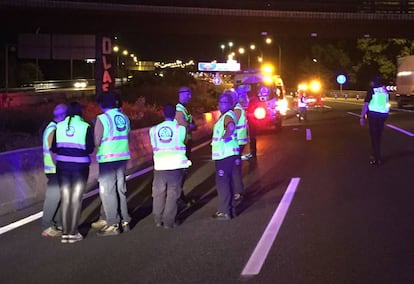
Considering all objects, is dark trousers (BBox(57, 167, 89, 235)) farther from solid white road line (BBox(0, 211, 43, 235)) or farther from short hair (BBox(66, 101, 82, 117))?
solid white road line (BBox(0, 211, 43, 235))

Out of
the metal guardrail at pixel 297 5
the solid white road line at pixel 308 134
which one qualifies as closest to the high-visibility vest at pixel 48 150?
the solid white road line at pixel 308 134

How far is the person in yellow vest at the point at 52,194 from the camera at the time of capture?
7.71m

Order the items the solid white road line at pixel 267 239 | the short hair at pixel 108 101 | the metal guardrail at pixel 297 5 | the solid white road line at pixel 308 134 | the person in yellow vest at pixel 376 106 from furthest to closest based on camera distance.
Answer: the metal guardrail at pixel 297 5 < the solid white road line at pixel 308 134 < the person in yellow vest at pixel 376 106 < the short hair at pixel 108 101 < the solid white road line at pixel 267 239

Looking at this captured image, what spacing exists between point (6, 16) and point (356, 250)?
40183 millimetres

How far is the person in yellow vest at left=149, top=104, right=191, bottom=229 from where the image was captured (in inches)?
317

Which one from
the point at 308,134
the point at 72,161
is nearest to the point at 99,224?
the point at 72,161

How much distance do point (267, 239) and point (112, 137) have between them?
7.47ft

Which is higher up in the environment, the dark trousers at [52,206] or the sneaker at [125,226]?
the dark trousers at [52,206]

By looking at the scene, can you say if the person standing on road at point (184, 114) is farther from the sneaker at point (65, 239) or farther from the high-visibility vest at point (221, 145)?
the sneaker at point (65, 239)

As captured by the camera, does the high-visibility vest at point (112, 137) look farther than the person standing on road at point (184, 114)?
No

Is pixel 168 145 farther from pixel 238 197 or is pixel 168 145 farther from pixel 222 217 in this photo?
pixel 238 197

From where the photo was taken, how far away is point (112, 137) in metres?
7.76

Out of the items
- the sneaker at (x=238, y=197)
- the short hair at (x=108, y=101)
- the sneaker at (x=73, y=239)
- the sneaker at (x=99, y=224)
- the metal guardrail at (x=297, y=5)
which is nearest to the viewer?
the sneaker at (x=73, y=239)

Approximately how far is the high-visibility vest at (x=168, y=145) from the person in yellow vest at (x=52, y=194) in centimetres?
123
